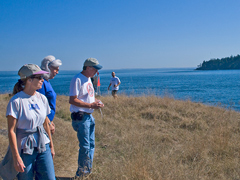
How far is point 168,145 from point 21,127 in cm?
357

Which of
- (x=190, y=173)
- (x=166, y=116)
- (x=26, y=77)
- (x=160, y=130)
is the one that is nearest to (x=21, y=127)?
(x=26, y=77)

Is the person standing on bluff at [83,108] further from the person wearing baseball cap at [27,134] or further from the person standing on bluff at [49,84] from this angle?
the person wearing baseball cap at [27,134]

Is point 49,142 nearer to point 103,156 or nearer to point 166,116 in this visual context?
point 103,156

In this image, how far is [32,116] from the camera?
2217mm

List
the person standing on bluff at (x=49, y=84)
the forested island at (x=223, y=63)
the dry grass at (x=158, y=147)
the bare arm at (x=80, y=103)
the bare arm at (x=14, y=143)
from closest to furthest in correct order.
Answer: the bare arm at (x=14, y=143) < the person standing on bluff at (x=49, y=84) < the bare arm at (x=80, y=103) < the dry grass at (x=158, y=147) < the forested island at (x=223, y=63)

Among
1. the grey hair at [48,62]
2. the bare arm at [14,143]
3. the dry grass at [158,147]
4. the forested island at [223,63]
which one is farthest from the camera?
the forested island at [223,63]

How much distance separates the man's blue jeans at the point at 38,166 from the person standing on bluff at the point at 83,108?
87 cm

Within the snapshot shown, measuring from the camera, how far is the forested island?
14675cm

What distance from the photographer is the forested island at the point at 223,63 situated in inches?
5778

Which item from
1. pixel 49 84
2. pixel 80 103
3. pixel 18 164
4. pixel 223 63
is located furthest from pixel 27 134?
pixel 223 63

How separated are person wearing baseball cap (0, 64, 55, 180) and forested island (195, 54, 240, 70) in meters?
160

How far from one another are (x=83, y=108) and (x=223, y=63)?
166 metres

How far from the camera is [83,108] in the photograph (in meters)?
3.25

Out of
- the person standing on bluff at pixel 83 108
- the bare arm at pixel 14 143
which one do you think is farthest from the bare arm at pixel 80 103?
the bare arm at pixel 14 143
